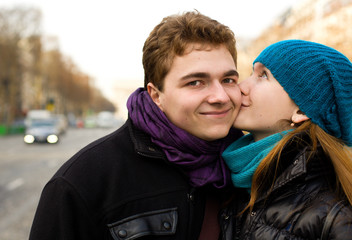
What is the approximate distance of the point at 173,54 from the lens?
2.20m

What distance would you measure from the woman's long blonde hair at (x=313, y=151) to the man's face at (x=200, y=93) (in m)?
0.37

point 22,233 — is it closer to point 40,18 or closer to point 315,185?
point 315,185

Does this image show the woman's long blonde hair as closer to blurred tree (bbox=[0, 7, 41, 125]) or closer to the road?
the road

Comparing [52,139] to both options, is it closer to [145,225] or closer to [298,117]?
[145,225]

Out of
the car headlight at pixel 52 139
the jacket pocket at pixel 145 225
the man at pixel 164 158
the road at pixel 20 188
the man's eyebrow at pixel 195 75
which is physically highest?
the man's eyebrow at pixel 195 75

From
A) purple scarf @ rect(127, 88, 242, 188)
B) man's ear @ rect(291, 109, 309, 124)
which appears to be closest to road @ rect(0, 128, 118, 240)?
purple scarf @ rect(127, 88, 242, 188)

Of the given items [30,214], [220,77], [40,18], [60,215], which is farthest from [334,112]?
[40,18]

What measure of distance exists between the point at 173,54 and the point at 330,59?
0.86 m

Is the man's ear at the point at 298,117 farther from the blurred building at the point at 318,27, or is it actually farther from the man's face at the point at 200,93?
the blurred building at the point at 318,27

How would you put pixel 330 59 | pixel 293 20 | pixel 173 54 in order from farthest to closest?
1. pixel 293 20
2. pixel 173 54
3. pixel 330 59

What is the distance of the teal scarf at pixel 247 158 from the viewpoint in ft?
6.88

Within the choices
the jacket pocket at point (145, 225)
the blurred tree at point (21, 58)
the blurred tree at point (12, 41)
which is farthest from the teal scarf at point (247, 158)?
the blurred tree at point (12, 41)

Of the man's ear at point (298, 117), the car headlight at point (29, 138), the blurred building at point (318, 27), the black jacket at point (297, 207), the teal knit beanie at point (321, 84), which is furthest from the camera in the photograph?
the car headlight at point (29, 138)

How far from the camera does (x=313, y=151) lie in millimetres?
1902
